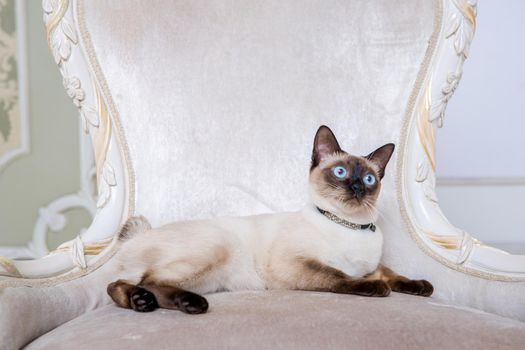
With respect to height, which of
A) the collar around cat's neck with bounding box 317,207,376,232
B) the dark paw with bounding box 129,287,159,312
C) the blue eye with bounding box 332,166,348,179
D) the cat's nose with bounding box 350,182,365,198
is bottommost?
the dark paw with bounding box 129,287,159,312

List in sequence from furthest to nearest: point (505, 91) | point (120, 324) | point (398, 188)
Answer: point (505, 91), point (398, 188), point (120, 324)

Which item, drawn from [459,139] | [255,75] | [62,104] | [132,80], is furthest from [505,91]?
[62,104]

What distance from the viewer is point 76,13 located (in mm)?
1471

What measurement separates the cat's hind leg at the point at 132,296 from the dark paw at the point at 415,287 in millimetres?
536

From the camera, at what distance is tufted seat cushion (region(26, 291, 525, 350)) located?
2.79 feet

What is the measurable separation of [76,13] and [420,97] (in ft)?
3.02

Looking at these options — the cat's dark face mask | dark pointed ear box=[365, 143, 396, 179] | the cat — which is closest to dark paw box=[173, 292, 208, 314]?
the cat

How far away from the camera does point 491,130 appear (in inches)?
103

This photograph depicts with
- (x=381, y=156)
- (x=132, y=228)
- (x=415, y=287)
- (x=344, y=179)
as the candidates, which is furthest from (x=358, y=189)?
(x=132, y=228)

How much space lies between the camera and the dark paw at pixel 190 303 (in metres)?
1.00

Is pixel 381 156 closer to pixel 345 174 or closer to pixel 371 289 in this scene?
pixel 345 174

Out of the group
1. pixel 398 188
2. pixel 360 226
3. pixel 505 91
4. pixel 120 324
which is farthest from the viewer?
pixel 505 91

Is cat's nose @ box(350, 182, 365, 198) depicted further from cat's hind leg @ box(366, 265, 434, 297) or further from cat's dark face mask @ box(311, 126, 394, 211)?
cat's hind leg @ box(366, 265, 434, 297)

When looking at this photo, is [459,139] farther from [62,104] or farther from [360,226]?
[62,104]
